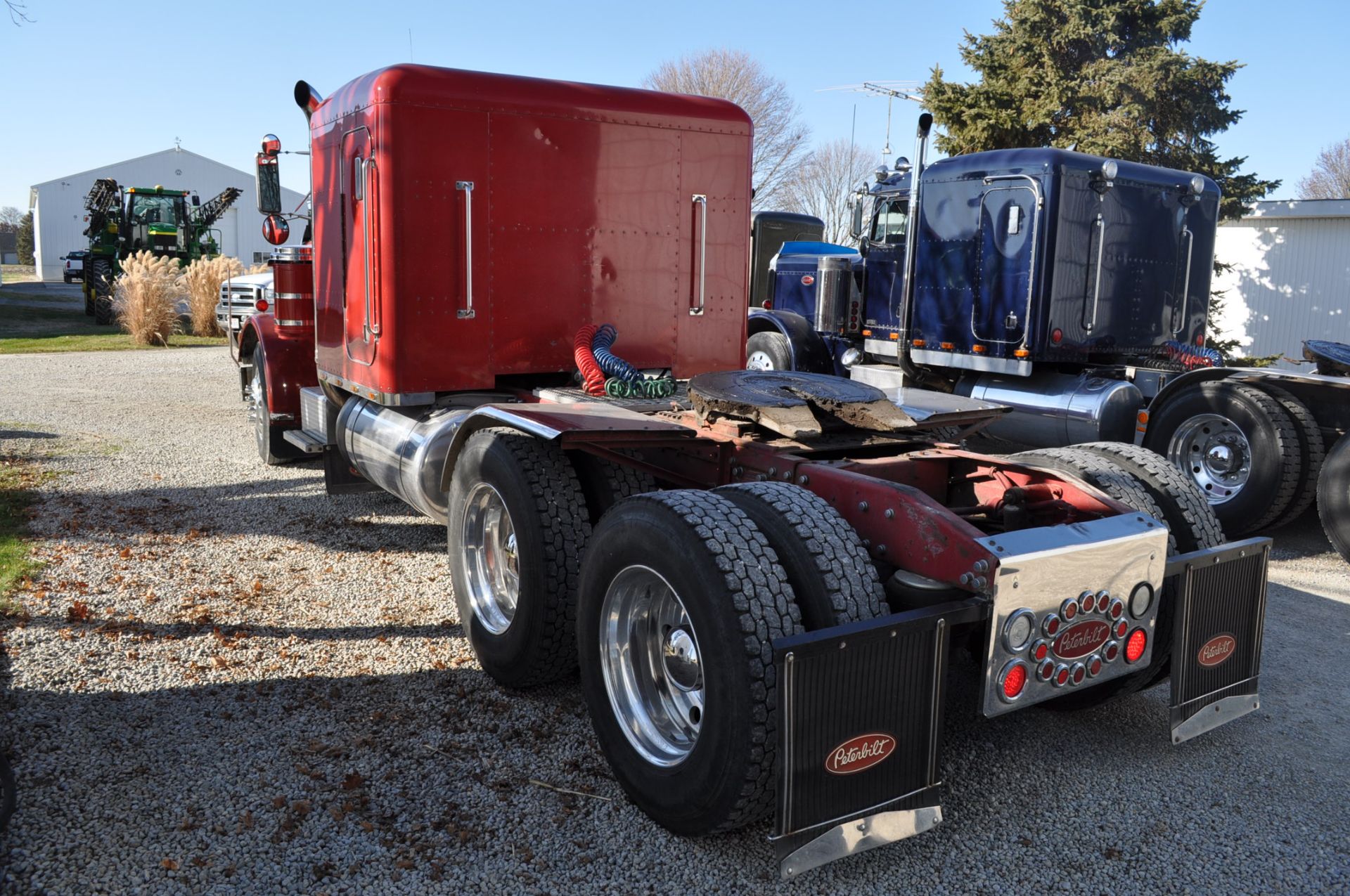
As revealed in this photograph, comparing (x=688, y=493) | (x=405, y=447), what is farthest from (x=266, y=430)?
(x=688, y=493)

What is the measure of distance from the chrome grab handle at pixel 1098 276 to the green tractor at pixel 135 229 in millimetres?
24433

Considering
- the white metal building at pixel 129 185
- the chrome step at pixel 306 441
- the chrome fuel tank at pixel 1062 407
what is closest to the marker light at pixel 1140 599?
the chrome fuel tank at pixel 1062 407

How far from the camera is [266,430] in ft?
29.4

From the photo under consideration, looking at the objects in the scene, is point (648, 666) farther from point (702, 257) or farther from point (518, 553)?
point (702, 257)

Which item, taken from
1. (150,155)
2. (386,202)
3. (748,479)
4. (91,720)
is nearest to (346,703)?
(91,720)

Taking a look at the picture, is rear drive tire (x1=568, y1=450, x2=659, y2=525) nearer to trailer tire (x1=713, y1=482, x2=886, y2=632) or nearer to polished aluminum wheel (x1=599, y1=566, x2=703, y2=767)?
polished aluminum wheel (x1=599, y1=566, x2=703, y2=767)

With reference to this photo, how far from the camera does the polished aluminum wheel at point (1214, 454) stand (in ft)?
25.2

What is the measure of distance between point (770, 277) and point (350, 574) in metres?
8.24

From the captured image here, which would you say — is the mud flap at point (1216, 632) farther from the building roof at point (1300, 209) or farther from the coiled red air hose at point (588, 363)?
the building roof at point (1300, 209)

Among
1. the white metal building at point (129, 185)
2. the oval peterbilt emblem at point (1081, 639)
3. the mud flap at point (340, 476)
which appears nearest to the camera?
the oval peterbilt emblem at point (1081, 639)

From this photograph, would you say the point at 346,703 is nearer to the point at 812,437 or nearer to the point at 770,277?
the point at 812,437

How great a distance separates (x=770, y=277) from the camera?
13.2 meters

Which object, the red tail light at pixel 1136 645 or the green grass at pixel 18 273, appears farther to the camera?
the green grass at pixel 18 273

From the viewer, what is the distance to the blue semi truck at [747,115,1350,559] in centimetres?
909
